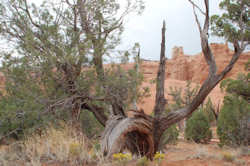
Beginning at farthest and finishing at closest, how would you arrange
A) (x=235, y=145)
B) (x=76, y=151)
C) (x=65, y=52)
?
(x=235, y=145) < (x=65, y=52) < (x=76, y=151)

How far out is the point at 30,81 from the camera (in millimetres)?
6133

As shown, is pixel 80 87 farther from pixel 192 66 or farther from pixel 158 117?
pixel 192 66

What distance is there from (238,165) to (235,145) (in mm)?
5324

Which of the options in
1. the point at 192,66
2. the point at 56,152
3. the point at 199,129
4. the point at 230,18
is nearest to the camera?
the point at 56,152


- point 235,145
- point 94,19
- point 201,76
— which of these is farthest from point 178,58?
point 94,19

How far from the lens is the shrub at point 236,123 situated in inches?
385

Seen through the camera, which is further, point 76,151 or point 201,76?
point 201,76

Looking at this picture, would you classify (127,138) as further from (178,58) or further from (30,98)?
(178,58)

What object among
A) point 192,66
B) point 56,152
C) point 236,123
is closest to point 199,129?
point 236,123

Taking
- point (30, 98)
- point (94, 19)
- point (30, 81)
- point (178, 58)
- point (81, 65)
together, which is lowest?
point (30, 98)

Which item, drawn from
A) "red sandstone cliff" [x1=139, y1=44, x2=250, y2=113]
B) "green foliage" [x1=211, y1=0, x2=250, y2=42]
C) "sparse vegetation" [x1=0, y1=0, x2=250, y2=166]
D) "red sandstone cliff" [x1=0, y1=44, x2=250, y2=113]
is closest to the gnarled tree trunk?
"sparse vegetation" [x1=0, y1=0, x2=250, y2=166]

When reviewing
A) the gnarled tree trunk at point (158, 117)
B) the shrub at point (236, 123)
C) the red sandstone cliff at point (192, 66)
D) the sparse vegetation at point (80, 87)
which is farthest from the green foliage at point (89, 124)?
the red sandstone cliff at point (192, 66)

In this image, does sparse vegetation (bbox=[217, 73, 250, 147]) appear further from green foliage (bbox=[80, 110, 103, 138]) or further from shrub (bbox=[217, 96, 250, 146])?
green foliage (bbox=[80, 110, 103, 138])

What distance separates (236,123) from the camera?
33.3ft
